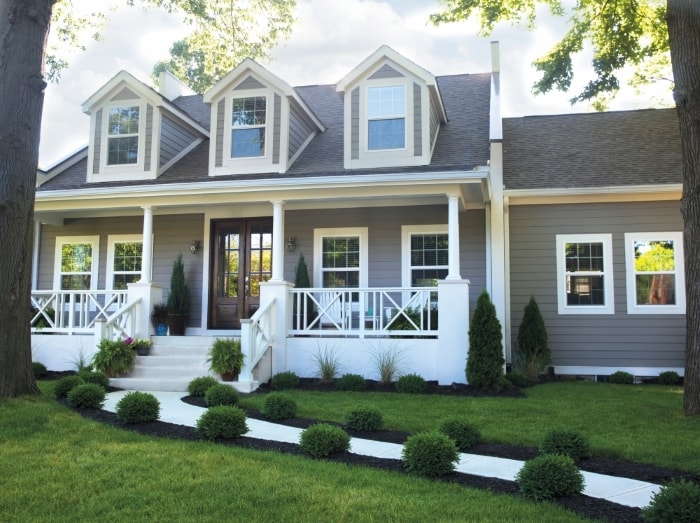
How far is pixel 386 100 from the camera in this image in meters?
10.9

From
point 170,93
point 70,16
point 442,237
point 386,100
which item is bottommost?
point 442,237

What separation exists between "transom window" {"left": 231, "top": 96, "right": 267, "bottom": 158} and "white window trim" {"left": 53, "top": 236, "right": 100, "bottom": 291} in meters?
3.94

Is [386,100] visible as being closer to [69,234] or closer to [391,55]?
[391,55]

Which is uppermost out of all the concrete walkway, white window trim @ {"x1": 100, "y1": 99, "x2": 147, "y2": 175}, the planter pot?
white window trim @ {"x1": 100, "y1": 99, "x2": 147, "y2": 175}

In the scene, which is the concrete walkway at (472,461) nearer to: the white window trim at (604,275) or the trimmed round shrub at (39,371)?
the trimmed round shrub at (39,371)

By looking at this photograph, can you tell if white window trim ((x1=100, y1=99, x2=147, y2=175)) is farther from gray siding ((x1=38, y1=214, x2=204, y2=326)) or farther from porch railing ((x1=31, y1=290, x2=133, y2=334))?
porch railing ((x1=31, y1=290, x2=133, y2=334))

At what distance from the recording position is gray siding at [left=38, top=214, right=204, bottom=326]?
1224 cm

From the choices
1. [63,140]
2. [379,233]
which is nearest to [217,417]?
[379,233]

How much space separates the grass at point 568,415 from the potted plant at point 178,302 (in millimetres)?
3570

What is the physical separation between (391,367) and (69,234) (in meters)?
7.90

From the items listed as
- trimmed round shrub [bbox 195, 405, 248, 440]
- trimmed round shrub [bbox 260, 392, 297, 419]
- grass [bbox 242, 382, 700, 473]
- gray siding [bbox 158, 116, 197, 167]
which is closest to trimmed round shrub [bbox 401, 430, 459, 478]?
grass [bbox 242, 382, 700, 473]

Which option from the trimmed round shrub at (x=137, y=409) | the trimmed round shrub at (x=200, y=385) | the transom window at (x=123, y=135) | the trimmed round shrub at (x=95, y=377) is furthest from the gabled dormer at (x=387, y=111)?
the trimmed round shrub at (x=137, y=409)

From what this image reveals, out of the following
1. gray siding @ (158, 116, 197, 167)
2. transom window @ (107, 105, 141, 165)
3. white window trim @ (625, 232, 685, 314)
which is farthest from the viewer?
gray siding @ (158, 116, 197, 167)

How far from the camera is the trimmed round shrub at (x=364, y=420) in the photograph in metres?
6.24
